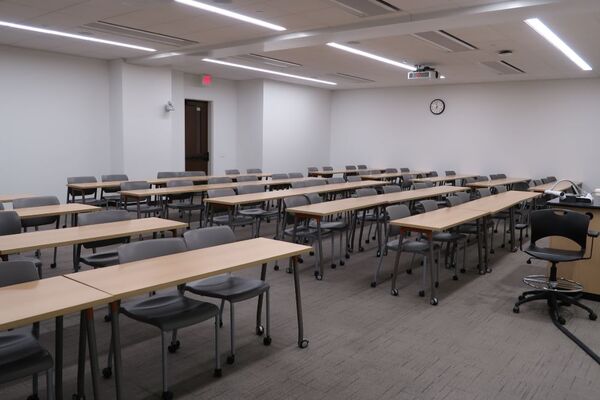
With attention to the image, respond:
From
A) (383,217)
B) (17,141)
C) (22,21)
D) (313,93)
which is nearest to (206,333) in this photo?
(383,217)

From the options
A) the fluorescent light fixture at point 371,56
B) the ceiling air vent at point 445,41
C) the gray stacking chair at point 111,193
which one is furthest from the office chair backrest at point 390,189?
the gray stacking chair at point 111,193

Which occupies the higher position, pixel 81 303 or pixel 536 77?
pixel 536 77

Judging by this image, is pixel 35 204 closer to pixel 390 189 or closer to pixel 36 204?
pixel 36 204

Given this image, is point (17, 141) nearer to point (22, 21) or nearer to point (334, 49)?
point (22, 21)

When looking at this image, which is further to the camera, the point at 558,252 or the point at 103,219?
the point at 558,252

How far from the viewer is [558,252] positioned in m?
4.57

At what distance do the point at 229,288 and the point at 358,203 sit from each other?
3.15 meters

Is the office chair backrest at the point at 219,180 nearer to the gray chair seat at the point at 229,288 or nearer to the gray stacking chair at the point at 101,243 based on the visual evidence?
the gray stacking chair at the point at 101,243

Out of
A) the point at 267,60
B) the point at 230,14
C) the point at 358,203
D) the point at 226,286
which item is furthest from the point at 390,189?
the point at 226,286

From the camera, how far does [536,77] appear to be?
1101cm

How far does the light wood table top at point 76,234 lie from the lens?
11.5 ft

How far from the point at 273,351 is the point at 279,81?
10.6m

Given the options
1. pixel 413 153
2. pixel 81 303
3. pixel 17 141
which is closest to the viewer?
pixel 81 303

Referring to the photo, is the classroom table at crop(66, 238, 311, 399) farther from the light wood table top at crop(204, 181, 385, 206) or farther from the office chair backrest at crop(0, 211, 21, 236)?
the light wood table top at crop(204, 181, 385, 206)
